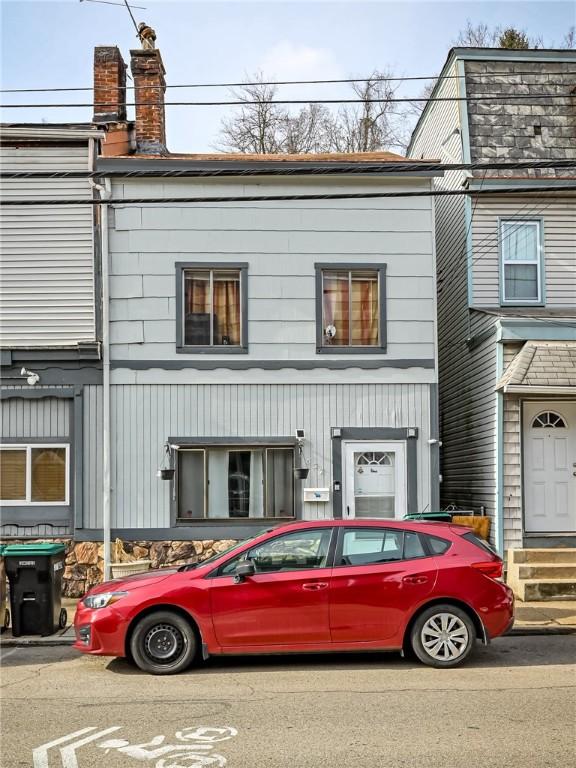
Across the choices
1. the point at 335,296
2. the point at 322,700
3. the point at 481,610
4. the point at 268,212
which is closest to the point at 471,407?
the point at 335,296

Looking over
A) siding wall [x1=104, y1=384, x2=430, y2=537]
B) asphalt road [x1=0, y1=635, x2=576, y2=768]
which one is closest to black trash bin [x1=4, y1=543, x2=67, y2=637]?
asphalt road [x1=0, y1=635, x2=576, y2=768]

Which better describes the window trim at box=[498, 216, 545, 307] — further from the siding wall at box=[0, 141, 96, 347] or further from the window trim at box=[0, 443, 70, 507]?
the window trim at box=[0, 443, 70, 507]

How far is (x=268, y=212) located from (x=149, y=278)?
2151 millimetres

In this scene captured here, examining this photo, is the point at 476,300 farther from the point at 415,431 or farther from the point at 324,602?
the point at 324,602

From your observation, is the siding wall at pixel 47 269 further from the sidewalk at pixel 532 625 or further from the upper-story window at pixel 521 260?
the upper-story window at pixel 521 260

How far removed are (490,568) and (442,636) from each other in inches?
32.5

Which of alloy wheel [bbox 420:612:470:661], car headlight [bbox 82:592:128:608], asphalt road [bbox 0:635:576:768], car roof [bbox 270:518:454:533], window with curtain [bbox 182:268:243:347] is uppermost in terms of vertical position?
window with curtain [bbox 182:268:243:347]

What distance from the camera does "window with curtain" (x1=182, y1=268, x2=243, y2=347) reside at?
13445mm

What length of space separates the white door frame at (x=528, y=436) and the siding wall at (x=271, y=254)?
181 centimetres

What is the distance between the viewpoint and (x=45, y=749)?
5840 millimetres

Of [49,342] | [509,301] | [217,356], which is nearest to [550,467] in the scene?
[509,301]

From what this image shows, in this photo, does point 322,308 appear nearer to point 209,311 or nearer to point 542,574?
point 209,311

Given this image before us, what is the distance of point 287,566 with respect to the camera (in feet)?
27.9

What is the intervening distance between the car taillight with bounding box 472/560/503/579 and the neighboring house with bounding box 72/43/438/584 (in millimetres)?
4688
